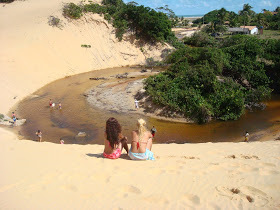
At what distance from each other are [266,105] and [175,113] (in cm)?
738

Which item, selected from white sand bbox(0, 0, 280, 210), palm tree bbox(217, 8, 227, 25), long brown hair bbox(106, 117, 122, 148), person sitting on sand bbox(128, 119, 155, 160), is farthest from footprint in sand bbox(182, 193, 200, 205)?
palm tree bbox(217, 8, 227, 25)

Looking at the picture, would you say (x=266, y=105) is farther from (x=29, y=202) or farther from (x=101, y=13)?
(x=101, y=13)

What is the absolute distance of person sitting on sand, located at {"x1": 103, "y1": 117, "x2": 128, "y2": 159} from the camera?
6.00 meters

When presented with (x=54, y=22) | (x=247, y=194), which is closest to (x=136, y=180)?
(x=247, y=194)

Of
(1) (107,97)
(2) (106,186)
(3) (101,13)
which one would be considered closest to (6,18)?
(3) (101,13)

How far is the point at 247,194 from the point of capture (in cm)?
440

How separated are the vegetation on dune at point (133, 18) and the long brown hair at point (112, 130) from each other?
2891 centimetres

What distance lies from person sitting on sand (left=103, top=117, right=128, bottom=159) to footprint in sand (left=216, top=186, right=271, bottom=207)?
2682 millimetres

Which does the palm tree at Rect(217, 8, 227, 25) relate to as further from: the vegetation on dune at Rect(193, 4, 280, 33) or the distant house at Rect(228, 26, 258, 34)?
the distant house at Rect(228, 26, 258, 34)

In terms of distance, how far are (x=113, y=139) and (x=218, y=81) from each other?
12520mm

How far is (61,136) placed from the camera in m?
13.3

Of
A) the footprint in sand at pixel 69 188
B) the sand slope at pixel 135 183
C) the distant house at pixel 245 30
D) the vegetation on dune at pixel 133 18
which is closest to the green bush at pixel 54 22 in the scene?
the vegetation on dune at pixel 133 18

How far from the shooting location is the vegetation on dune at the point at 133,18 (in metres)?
32.7

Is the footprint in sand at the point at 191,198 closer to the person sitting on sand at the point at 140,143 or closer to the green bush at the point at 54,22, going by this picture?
the person sitting on sand at the point at 140,143
